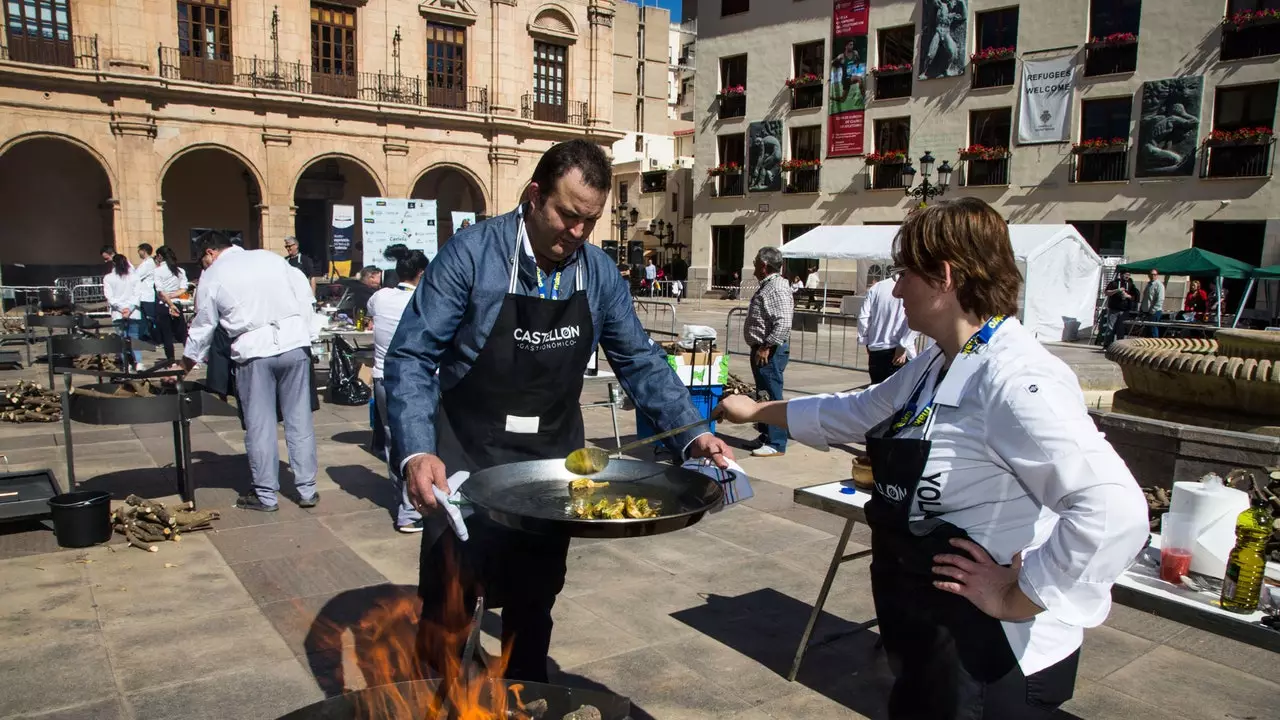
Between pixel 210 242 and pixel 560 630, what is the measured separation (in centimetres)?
414

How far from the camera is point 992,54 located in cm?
3028

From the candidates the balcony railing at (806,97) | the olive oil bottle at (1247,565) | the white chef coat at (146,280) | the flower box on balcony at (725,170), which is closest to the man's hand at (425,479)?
the olive oil bottle at (1247,565)

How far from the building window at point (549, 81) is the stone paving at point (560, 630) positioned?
93.2 ft

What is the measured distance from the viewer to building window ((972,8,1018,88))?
30.1 metres

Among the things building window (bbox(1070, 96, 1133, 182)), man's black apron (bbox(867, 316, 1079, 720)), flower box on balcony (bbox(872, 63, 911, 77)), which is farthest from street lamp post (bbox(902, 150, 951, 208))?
man's black apron (bbox(867, 316, 1079, 720))

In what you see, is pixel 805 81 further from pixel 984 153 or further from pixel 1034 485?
pixel 1034 485

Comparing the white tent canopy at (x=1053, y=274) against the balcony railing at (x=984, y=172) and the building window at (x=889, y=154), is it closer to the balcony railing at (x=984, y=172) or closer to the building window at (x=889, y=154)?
the balcony railing at (x=984, y=172)

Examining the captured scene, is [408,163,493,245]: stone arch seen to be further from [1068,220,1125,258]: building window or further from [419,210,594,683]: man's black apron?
[419,210,594,683]: man's black apron

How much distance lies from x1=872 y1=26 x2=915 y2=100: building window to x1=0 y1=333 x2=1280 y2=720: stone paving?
30.0 metres

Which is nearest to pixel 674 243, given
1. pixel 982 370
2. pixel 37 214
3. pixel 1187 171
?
pixel 1187 171

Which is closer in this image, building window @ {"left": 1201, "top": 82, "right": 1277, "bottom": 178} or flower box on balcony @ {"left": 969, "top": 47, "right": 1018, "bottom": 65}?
building window @ {"left": 1201, "top": 82, "right": 1277, "bottom": 178}

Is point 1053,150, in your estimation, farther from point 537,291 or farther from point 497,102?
point 537,291

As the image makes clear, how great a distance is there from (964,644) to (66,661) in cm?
377

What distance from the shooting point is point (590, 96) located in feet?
110
